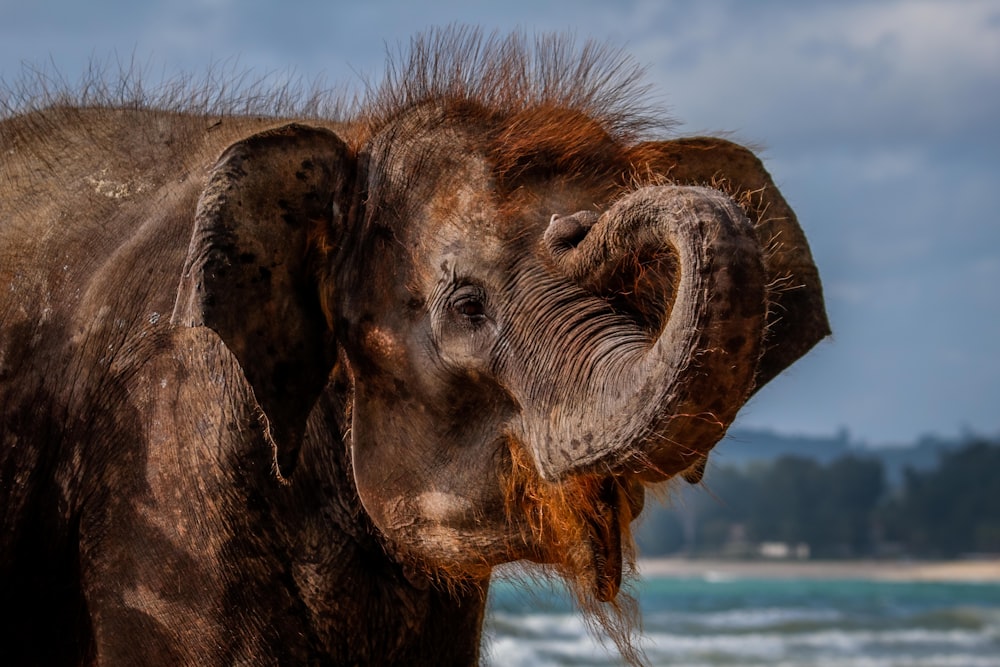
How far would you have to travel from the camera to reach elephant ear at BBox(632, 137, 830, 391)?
430cm

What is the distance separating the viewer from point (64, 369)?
4.32m

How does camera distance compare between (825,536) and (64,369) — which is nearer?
(64,369)

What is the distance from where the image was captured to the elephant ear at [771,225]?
430 cm

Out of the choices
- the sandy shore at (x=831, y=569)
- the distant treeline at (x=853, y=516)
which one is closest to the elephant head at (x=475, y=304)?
the sandy shore at (x=831, y=569)

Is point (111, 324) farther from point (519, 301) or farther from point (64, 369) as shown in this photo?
point (519, 301)

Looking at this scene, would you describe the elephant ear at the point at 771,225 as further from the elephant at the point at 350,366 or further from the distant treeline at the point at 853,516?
the distant treeline at the point at 853,516

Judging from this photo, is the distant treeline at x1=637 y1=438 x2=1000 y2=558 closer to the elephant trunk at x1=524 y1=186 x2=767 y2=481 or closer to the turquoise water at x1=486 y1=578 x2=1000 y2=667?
the turquoise water at x1=486 y1=578 x2=1000 y2=667

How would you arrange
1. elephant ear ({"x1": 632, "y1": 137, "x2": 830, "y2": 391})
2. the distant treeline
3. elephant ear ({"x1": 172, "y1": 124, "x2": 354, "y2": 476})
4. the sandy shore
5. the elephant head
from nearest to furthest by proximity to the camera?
the elephant head
elephant ear ({"x1": 172, "y1": 124, "x2": 354, "y2": 476})
elephant ear ({"x1": 632, "y1": 137, "x2": 830, "y2": 391})
the sandy shore
the distant treeline

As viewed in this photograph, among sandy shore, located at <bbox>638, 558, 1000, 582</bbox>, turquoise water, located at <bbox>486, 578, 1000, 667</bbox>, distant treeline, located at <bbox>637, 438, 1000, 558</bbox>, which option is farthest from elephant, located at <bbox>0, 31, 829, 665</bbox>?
distant treeline, located at <bbox>637, 438, 1000, 558</bbox>

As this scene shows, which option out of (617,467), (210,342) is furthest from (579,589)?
(210,342)

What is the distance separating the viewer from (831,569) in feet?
280

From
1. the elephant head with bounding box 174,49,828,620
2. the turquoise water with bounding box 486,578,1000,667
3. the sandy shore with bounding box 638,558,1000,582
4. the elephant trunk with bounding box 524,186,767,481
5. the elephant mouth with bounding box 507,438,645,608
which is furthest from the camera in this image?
the sandy shore with bounding box 638,558,1000,582

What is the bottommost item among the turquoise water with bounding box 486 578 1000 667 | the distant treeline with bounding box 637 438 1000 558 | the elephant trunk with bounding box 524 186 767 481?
the turquoise water with bounding box 486 578 1000 667

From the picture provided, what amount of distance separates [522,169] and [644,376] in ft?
3.07
